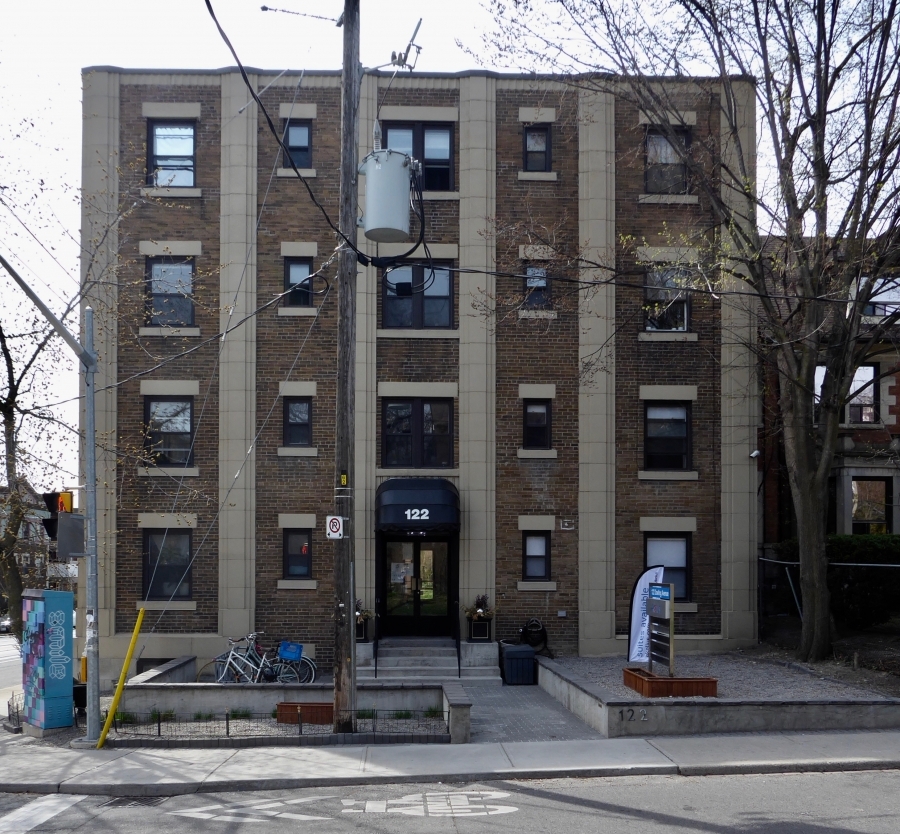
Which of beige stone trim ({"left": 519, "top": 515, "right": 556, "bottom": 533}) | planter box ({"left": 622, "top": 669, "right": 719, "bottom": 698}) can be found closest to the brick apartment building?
beige stone trim ({"left": 519, "top": 515, "right": 556, "bottom": 533})

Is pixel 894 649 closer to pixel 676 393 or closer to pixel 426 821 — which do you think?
pixel 676 393

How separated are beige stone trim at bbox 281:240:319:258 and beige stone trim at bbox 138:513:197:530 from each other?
6273 millimetres

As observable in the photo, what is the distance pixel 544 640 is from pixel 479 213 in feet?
31.9

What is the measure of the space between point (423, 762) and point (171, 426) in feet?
38.5

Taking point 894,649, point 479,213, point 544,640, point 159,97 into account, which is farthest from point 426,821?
point 159,97

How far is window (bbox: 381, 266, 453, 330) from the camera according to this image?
2191 cm

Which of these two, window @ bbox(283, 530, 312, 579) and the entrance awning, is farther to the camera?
window @ bbox(283, 530, 312, 579)

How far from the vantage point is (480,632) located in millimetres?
20906

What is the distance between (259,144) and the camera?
21938mm

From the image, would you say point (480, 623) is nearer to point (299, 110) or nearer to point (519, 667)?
point (519, 667)

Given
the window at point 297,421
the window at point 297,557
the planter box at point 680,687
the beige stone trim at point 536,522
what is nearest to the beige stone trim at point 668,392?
the beige stone trim at point 536,522

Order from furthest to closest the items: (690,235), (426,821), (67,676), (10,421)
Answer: (690,235) → (10,421) → (67,676) → (426,821)

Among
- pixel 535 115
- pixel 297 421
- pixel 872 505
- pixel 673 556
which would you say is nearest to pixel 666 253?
pixel 535 115

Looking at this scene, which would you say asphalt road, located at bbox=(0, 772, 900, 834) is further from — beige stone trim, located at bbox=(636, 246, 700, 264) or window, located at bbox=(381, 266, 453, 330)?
beige stone trim, located at bbox=(636, 246, 700, 264)
